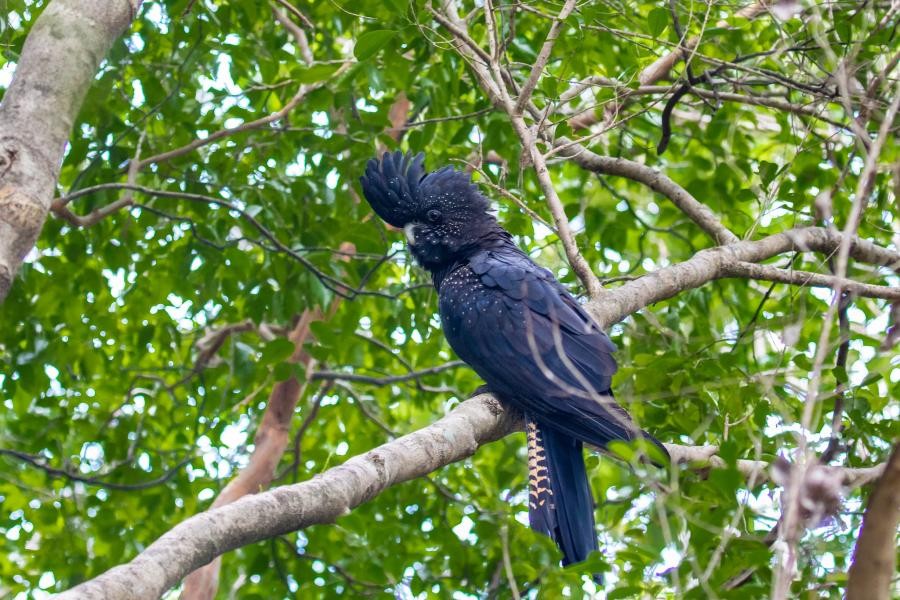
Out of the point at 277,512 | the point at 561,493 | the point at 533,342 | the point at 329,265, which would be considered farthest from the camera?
the point at 329,265

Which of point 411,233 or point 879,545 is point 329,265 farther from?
point 879,545

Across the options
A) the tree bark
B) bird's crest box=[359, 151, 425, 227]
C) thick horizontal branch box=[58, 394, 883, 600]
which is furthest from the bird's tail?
the tree bark

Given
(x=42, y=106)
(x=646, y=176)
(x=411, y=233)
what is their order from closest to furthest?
(x=42, y=106) < (x=646, y=176) < (x=411, y=233)

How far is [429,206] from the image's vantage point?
464 cm

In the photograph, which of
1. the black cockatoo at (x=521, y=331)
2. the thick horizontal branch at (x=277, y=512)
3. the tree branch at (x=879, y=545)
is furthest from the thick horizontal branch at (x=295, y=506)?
the tree branch at (x=879, y=545)

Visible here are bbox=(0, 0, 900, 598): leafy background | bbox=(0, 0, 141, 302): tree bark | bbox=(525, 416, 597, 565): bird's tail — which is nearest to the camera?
bbox=(0, 0, 141, 302): tree bark

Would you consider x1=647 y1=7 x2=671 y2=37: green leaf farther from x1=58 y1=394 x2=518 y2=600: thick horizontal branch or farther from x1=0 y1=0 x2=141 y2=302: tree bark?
x1=0 y1=0 x2=141 y2=302: tree bark

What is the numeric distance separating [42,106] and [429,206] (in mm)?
2229

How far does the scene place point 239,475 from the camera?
18.9ft

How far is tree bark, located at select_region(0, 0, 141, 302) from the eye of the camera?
2449 mm

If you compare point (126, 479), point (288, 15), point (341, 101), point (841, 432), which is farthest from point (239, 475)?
point (841, 432)

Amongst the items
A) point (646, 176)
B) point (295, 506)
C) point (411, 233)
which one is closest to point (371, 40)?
point (411, 233)

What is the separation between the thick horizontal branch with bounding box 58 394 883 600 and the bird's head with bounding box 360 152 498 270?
1.42 meters

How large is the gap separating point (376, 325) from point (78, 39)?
4.36m
